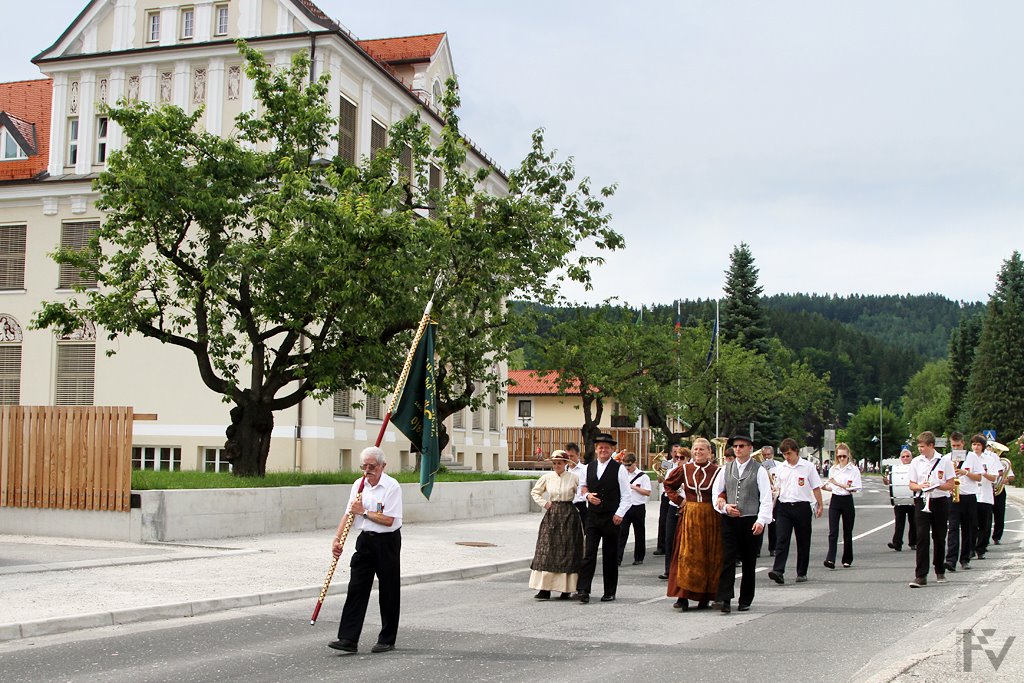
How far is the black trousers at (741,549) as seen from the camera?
38.9 ft

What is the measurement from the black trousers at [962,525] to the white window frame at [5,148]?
33567 mm

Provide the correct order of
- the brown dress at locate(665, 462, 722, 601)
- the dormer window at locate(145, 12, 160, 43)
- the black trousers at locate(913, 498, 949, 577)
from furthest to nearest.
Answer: the dormer window at locate(145, 12, 160, 43) < the black trousers at locate(913, 498, 949, 577) < the brown dress at locate(665, 462, 722, 601)

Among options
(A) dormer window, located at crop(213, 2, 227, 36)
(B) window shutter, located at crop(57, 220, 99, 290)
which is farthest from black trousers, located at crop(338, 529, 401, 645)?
(A) dormer window, located at crop(213, 2, 227, 36)

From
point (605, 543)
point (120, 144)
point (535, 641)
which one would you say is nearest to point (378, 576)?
point (535, 641)

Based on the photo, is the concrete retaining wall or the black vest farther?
the concrete retaining wall

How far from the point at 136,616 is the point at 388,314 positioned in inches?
446

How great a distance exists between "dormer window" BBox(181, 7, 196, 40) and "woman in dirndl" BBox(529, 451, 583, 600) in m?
28.2

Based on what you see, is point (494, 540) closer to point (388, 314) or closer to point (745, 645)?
point (388, 314)

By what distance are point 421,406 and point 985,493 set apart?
1054 cm

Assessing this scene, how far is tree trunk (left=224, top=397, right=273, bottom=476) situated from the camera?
23047 millimetres

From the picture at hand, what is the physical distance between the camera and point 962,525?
53.2 ft

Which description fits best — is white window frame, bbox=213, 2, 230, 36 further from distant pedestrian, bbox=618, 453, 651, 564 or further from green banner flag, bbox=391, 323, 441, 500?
green banner flag, bbox=391, 323, 441, 500

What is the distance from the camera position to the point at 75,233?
3731cm

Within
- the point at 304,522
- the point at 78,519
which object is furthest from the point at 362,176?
the point at 78,519
